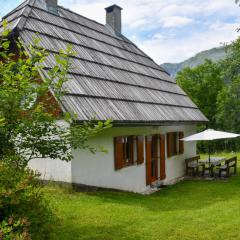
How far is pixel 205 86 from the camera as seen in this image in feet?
160

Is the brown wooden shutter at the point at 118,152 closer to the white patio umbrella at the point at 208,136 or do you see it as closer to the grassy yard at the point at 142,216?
the grassy yard at the point at 142,216

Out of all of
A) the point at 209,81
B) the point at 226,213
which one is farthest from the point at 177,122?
the point at 209,81

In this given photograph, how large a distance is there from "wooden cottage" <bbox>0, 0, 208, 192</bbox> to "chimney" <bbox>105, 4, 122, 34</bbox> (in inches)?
28.2

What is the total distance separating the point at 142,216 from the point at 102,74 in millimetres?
5807

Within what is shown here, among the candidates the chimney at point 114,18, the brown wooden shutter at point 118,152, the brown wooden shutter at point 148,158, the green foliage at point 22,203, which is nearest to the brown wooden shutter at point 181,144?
the brown wooden shutter at point 148,158

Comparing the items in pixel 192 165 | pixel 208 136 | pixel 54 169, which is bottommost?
pixel 192 165

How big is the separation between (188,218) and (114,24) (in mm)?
12862

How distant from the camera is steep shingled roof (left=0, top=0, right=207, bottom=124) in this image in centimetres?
1067

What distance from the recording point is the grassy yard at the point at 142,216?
698cm

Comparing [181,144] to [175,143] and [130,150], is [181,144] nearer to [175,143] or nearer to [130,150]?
[175,143]

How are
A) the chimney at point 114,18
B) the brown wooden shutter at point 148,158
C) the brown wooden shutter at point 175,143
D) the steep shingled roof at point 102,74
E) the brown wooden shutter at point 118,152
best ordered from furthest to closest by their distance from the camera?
the chimney at point 114,18, the brown wooden shutter at point 175,143, the brown wooden shutter at point 148,158, the brown wooden shutter at point 118,152, the steep shingled roof at point 102,74

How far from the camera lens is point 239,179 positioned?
15.4 m

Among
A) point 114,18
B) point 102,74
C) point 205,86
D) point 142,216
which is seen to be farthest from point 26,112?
point 205,86

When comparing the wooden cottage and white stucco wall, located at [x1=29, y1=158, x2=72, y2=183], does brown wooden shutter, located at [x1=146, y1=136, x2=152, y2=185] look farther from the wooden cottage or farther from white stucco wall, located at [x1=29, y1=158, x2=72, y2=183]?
white stucco wall, located at [x1=29, y1=158, x2=72, y2=183]
